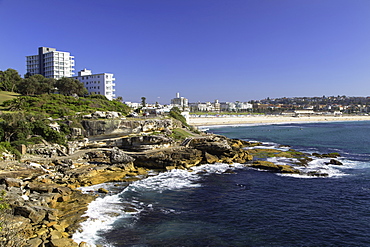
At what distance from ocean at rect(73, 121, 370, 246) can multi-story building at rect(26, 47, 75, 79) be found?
71160 mm

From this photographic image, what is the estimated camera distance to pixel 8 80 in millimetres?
62844

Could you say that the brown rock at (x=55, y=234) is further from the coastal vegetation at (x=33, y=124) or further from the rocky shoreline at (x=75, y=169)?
the coastal vegetation at (x=33, y=124)

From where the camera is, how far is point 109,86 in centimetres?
7319

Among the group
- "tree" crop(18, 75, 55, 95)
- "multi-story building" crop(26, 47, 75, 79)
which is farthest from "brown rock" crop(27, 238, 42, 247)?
"multi-story building" crop(26, 47, 75, 79)

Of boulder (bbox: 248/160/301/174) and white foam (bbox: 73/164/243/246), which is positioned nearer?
white foam (bbox: 73/164/243/246)

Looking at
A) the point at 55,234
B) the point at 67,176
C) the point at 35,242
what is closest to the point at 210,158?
the point at 67,176

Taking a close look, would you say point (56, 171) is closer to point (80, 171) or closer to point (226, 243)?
point (80, 171)

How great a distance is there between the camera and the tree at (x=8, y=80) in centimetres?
6216

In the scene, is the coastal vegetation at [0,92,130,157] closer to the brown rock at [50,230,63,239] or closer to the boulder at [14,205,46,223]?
the boulder at [14,205,46,223]

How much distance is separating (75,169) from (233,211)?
16.7m

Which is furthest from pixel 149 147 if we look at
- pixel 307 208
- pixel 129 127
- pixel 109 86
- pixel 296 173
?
pixel 109 86

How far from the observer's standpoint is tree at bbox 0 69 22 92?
62.2m

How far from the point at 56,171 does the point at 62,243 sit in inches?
552

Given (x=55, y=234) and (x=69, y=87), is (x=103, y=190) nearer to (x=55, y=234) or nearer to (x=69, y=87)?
(x=55, y=234)
